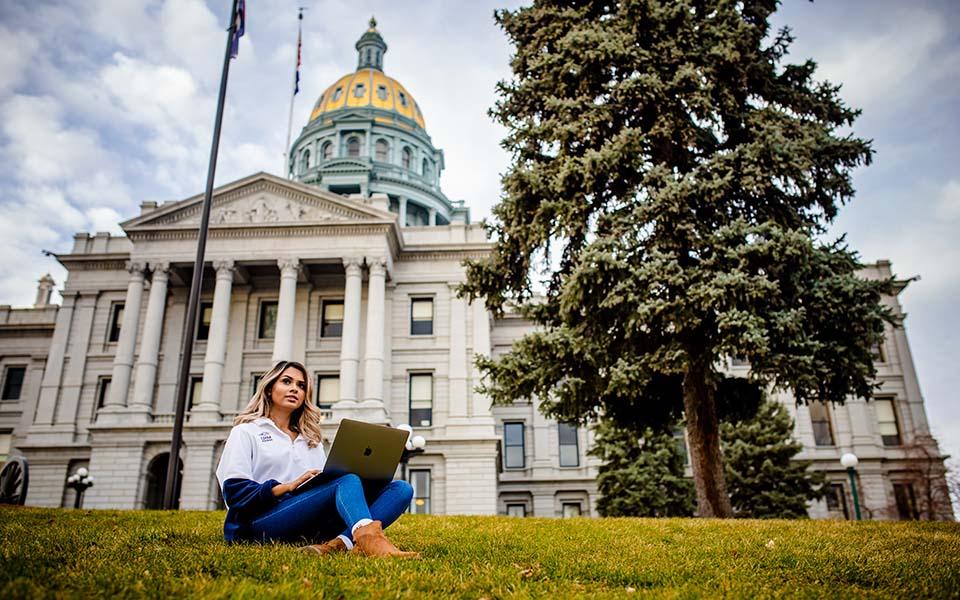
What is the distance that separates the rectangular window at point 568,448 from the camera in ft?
116

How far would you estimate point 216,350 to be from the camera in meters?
29.3

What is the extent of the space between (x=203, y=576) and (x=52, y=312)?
41846 millimetres

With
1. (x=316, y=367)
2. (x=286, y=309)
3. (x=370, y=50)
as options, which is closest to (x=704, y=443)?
(x=286, y=309)

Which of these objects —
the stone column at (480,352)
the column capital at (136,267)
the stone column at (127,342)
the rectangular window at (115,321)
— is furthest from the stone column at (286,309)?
the rectangular window at (115,321)

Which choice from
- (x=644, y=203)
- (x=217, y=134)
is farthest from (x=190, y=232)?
(x=644, y=203)

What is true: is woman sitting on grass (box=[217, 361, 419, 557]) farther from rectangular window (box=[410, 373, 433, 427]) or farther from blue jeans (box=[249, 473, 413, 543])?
rectangular window (box=[410, 373, 433, 427])

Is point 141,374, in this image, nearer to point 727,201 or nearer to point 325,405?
point 325,405

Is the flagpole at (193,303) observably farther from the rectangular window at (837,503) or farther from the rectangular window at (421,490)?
the rectangular window at (837,503)

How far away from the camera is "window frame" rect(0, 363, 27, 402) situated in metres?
37.4

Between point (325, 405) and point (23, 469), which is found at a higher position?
point (325, 405)

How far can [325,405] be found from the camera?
30.9 metres

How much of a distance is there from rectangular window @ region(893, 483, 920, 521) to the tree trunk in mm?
26927

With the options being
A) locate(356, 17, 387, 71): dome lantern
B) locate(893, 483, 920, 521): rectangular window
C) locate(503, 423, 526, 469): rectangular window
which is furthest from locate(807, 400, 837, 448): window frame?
locate(356, 17, 387, 71): dome lantern

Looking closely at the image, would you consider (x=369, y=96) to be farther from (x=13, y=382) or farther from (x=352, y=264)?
(x=13, y=382)
